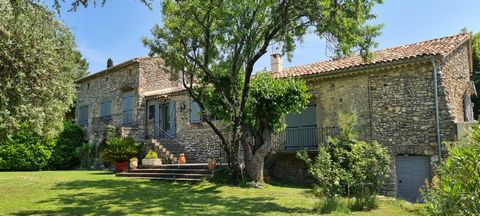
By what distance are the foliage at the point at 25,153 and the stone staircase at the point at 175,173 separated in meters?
7.77

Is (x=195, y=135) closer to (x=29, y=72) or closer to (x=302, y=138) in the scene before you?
(x=302, y=138)

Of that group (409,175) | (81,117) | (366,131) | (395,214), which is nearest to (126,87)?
(81,117)

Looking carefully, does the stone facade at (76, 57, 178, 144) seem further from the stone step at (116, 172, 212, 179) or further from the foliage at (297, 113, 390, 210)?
the foliage at (297, 113, 390, 210)

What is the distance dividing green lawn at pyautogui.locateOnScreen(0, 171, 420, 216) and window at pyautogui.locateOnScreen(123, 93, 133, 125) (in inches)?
390

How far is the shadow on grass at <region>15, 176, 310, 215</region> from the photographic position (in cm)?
881

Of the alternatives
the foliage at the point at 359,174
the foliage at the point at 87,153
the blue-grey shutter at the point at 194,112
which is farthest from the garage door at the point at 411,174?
the foliage at the point at 87,153

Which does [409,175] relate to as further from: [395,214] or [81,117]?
[81,117]

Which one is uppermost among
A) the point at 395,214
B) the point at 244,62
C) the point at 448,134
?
the point at 244,62

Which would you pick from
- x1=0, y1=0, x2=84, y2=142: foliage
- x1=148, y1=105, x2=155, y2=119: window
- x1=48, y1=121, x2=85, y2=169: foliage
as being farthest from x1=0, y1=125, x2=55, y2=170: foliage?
x1=0, y1=0, x2=84, y2=142: foliage

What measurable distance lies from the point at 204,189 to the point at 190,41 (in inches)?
195

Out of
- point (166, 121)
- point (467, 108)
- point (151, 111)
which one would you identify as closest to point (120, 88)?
point (151, 111)

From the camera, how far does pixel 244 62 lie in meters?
13.5

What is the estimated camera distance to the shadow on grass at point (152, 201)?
881cm

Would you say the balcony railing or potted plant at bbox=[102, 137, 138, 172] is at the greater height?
the balcony railing
